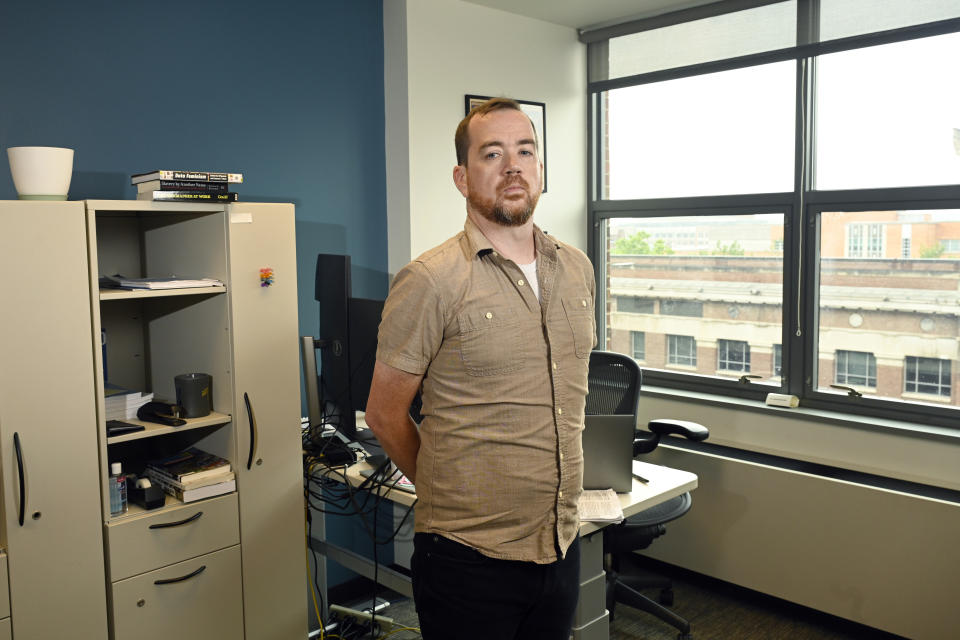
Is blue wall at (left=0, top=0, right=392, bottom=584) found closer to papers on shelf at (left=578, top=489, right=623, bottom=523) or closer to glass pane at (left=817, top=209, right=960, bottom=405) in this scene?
papers on shelf at (left=578, top=489, right=623, bottom=523)

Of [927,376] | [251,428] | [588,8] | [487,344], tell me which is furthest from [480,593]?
[588,8]

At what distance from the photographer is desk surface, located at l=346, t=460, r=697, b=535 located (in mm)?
2250

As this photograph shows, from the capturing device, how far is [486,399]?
156 cm

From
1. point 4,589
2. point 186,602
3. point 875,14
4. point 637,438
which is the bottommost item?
point 186,602

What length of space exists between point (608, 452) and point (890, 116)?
1.95 metres

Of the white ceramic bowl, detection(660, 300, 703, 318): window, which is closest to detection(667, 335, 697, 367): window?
detection(660, 300, 703, 318): window

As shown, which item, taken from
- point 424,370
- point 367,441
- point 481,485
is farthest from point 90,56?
point 481,485

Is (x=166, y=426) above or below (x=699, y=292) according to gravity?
below

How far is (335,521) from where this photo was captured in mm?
3439

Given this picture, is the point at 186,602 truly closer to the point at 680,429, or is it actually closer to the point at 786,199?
the point at 680,429

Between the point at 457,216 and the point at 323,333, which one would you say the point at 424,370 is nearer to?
the point at 323,333

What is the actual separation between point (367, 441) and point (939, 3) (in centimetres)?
268

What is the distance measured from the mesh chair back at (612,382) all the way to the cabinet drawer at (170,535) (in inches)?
57.1

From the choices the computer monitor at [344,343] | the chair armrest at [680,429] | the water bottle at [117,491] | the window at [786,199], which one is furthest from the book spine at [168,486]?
the window at [786,199]
